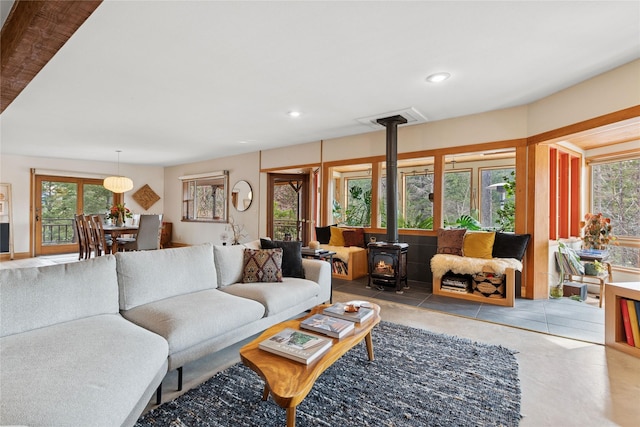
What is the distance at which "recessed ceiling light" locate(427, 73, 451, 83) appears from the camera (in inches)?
117

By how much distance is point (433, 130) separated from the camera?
15.0 ft

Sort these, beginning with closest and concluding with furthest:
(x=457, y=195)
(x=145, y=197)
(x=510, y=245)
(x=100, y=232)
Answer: (x=510, y=245), (x=100, y=232), (x=457, y=195), (x=145, y=197)

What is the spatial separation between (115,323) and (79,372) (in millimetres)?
588

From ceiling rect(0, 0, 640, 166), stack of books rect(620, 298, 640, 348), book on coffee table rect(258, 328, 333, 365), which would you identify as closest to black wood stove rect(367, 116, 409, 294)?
ceiling rect(0, 0, 640, 166)

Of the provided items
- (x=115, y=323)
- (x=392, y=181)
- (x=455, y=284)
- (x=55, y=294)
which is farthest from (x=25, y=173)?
(x=455, y=284)

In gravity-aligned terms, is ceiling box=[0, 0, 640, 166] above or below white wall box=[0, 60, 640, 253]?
above

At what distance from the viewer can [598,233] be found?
163 inches

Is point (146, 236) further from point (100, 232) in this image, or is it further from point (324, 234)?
point (324, 234)

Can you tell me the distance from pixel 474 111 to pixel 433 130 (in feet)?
2.02

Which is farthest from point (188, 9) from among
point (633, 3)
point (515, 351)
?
point (515, 351)

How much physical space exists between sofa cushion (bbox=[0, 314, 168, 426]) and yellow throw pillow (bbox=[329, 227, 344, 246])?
381cm

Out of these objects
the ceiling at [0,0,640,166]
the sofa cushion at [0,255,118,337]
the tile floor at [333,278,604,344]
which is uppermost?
the ceiling at [0,0,640,166]

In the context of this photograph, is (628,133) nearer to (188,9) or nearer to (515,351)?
(515,351)

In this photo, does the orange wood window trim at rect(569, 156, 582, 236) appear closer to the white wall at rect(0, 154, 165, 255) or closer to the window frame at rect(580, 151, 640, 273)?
the window frame at rect(580, 151, 640, 273)
